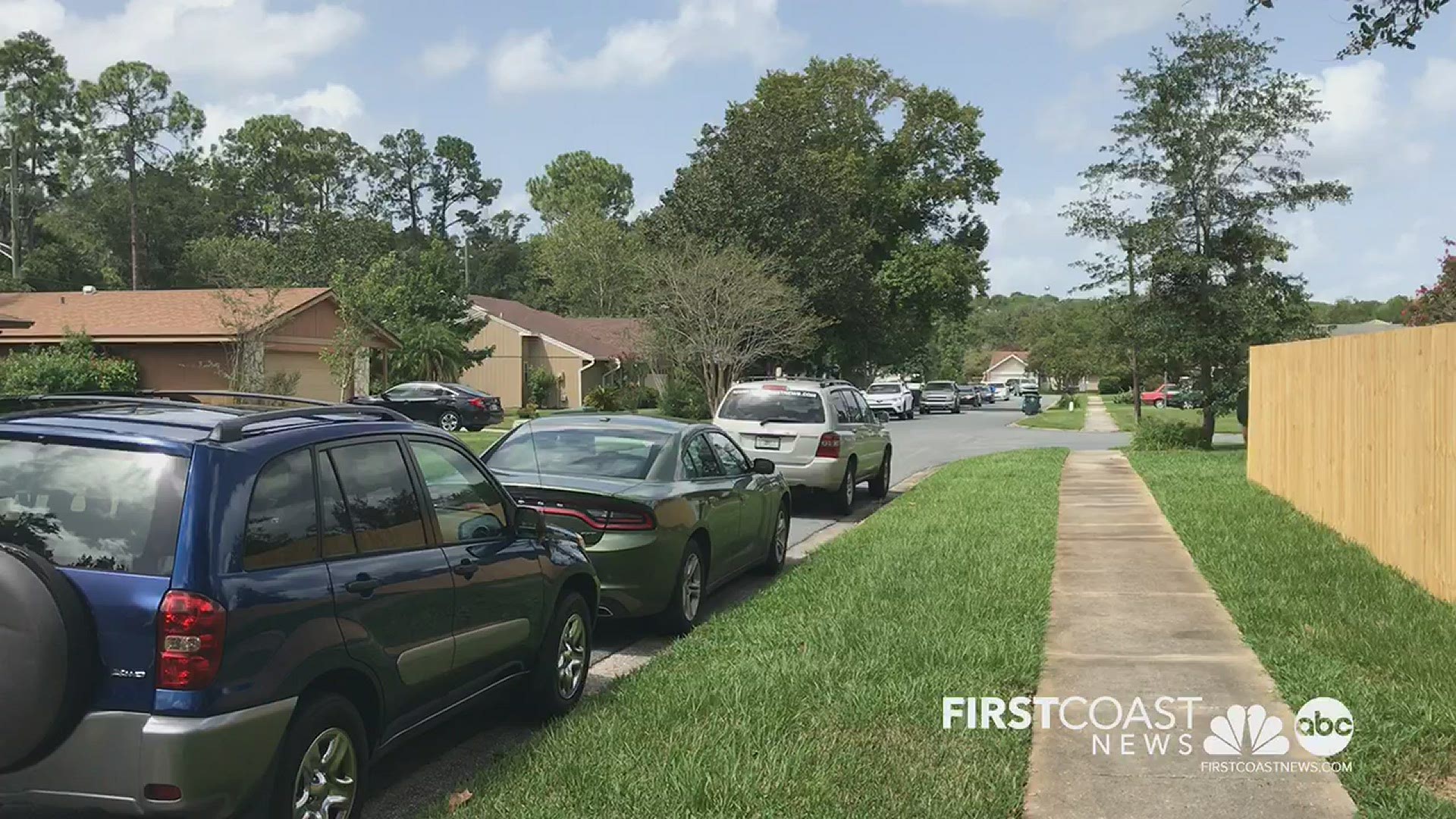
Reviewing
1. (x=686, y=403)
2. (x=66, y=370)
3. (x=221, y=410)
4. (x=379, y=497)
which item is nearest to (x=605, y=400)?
(x=686, y=403)

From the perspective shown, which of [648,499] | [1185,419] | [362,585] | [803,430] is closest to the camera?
[362,585]

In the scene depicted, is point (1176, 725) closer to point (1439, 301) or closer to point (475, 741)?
point (475, 741)

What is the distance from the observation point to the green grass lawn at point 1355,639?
5188 mm

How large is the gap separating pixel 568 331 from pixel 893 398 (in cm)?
1540

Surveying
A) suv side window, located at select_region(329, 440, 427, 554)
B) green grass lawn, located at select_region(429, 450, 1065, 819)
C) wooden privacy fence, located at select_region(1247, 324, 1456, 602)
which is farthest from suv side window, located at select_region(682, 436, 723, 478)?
wooden privacy fence, located at select_region(1247, 324, 1456, 602)

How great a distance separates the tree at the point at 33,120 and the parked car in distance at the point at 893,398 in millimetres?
46912

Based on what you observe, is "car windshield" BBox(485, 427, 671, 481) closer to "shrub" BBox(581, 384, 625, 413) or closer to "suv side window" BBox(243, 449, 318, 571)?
"suv side window" BBox(243, 449, 318, 571)

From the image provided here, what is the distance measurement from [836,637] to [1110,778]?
244 centimetres

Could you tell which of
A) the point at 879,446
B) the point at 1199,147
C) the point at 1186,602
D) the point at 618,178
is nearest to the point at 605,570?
the point at 1186,602

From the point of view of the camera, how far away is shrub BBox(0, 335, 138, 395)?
28.8m

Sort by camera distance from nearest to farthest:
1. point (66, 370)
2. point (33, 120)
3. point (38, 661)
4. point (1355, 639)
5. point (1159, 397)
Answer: point (38, 661)
point (1355, 639)
point (66, 370)
point (33, 120)
point (1159, 397)

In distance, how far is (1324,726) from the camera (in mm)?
5809

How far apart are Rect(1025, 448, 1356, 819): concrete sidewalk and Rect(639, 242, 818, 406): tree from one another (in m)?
28.4

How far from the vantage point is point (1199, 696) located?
252 inches
